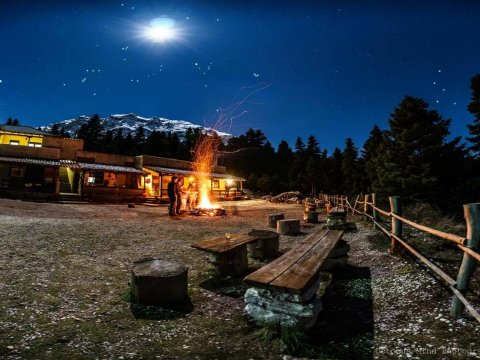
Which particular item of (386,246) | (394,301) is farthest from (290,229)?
(394,301)

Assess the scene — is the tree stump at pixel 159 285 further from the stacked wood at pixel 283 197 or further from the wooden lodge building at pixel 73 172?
the stacked wood at pixel 283 197

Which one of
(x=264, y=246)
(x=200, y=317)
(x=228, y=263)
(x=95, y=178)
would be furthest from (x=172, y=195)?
(x=95, y=178)

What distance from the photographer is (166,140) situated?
199 ft

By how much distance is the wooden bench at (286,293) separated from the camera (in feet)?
10.6

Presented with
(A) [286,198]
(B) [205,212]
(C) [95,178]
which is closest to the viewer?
(B) [205,212]

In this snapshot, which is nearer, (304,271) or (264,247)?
(304,271)

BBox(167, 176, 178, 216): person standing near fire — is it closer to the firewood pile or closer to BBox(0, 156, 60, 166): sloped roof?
BBox(0, 156, 60, 166): sloped roof

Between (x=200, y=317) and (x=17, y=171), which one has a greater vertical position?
(x=17, y=171)

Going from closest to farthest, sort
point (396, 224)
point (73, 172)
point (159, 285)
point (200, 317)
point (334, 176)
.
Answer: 1. point (200, 317)
2. point (159, 285)
3. point (396, 224)
4. point (73, 172)
5. point (334, 176)

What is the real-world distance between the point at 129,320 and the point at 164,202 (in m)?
24.0

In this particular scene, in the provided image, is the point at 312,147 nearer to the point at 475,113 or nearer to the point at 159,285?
the point at 475,113

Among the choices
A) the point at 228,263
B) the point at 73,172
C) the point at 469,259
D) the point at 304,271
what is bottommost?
the point at 228,263

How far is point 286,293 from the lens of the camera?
3373mm

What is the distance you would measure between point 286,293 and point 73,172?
109 feet
